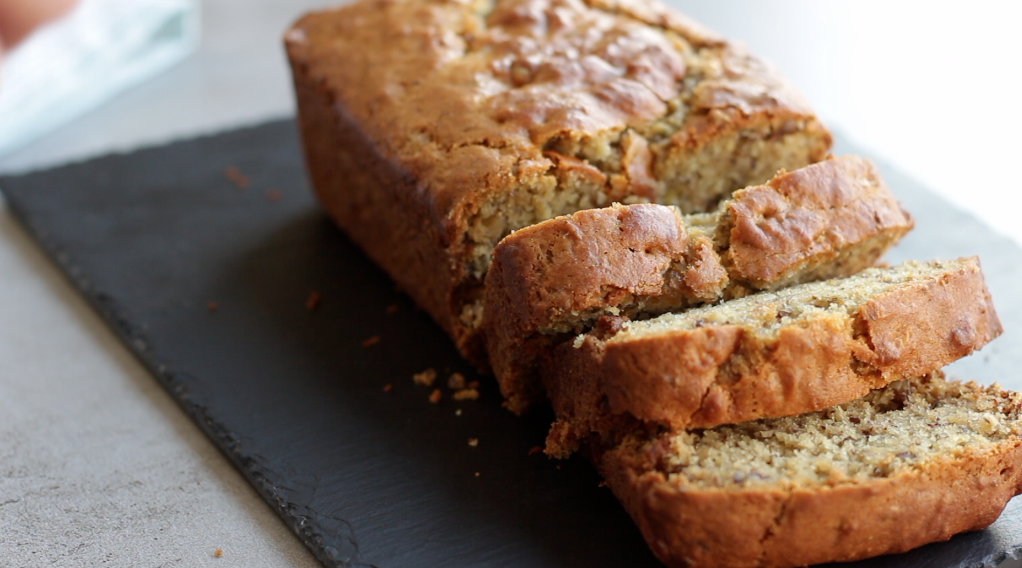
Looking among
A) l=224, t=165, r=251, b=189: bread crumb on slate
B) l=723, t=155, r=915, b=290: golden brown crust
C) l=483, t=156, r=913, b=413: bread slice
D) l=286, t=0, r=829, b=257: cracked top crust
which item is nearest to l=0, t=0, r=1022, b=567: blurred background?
l=224, t=165, r=251, b=189: bread crumb on slate

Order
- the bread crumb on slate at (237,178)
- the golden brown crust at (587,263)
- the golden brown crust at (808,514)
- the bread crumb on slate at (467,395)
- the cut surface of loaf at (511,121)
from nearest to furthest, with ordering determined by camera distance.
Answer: the golden brown crust at (808,514)
the golden brown crust at (587,263)
the cut surface of loaf at (511,121)
the bread crumb on slate at (467,395)
the bread crumb on slate at (237,178)

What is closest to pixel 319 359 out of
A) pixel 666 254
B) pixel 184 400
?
pixel 184 400

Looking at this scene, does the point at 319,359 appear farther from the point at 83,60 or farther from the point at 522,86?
the point at 83,60

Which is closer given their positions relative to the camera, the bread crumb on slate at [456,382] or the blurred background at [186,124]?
the blurred background at [186,124]

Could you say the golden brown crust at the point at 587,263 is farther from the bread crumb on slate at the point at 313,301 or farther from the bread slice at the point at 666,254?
the bread crumb on slate at the point at 313,301

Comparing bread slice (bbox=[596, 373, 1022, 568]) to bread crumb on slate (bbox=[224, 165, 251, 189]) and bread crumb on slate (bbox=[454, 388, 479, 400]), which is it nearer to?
bread crumb on slate (bbox=[454, 388, 479, 400])

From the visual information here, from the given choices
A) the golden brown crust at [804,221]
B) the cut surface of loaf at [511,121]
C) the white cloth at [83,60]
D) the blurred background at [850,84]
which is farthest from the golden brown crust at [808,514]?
the white cloth at [83,60]
